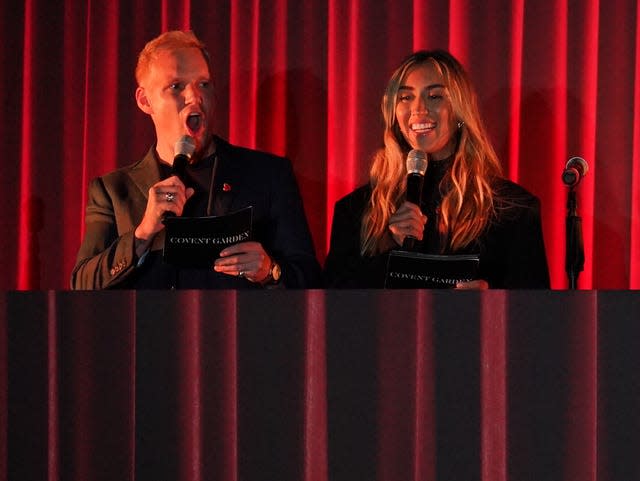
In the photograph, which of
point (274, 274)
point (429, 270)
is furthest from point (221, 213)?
point (429, 270)

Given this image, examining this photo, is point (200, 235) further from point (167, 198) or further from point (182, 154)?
point (182, 154)

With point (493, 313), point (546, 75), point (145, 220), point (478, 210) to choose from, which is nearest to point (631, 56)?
point (546, 75)

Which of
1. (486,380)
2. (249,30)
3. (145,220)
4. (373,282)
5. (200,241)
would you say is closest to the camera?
(486,380)

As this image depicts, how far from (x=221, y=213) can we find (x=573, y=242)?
0.93m

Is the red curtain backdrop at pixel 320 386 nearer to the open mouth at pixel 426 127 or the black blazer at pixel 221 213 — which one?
the black blazer at pixel 221 213

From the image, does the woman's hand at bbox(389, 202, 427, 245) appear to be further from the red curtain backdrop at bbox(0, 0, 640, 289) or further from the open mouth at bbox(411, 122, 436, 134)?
the red curtain backdrop at bbox(0, 0, 640, 289)

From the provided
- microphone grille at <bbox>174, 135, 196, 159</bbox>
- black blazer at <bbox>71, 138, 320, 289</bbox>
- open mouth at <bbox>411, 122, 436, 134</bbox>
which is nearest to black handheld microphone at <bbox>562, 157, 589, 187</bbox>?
open mouth at <bbox>411, 122, 436, 134</bbox>

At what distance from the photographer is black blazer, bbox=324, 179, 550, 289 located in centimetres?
226

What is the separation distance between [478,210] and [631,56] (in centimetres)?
125

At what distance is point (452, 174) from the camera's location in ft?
7.74

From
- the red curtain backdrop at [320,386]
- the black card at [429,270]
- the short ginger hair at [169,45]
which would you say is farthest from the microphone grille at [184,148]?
the red curtain backdrop at [320,386]

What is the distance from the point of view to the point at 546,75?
3189 mm

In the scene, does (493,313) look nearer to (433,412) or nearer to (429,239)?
(433,412)

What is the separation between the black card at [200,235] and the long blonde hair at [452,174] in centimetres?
56
